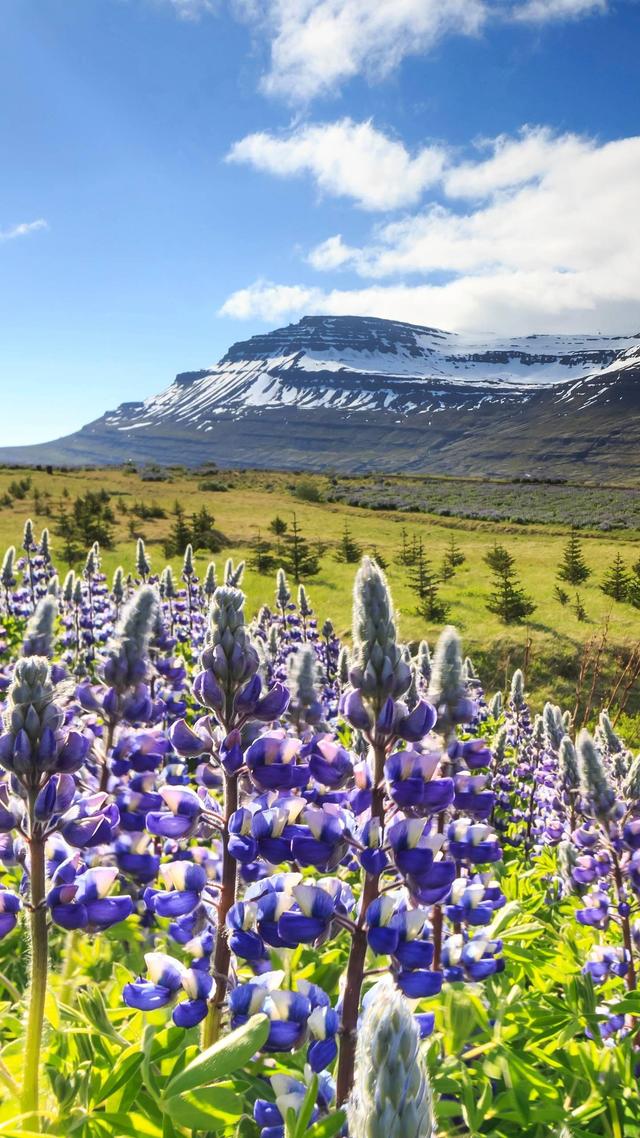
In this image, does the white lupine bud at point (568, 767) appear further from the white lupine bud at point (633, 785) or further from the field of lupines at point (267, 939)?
the field of lupines at point (267, 939)

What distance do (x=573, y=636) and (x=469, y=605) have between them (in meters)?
3.71

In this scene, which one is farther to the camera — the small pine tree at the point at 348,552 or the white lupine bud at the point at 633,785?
the small pine tree at the point at 348,552

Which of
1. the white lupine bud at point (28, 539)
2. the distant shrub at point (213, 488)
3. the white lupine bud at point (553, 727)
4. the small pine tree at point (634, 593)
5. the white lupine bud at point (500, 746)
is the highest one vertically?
the distant shrub at point (213, 488)

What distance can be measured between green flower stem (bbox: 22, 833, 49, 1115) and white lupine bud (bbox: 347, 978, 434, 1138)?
2.93 ft

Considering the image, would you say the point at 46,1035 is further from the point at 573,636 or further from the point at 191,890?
the point at 573,636

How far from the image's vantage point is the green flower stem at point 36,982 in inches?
53.3

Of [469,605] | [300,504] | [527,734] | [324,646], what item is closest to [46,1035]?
[527,734]

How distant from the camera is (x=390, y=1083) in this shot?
737 mm

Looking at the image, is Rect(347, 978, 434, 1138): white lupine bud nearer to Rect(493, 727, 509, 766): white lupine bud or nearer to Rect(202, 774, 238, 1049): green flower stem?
Rect(202, 774, 238, 1049): green flower stem

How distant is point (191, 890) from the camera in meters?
1.67

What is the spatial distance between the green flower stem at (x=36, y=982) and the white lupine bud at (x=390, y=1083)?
0.89 m

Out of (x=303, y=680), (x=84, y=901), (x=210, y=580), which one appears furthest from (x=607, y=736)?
(x=210, y=580)

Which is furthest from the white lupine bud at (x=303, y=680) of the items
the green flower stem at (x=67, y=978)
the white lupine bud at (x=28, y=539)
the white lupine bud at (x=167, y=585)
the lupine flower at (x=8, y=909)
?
the white lupine bud at (x=28, y=539)

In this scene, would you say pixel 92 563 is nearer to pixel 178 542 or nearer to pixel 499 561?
pixel 178 542
